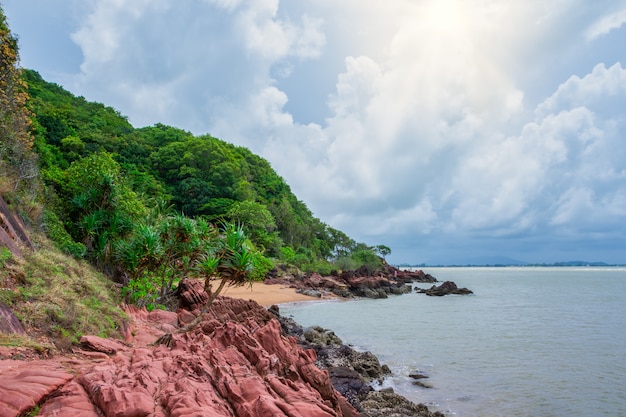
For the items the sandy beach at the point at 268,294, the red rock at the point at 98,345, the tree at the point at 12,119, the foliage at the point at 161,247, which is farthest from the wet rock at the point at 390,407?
the sandy beach at the point at 268,294

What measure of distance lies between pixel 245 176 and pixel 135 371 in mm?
70655

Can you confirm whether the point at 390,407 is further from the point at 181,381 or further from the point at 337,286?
the point at 337,286

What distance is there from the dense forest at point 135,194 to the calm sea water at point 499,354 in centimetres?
772

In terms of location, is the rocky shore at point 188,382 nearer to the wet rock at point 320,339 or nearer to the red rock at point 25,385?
the red rock at point 25,385

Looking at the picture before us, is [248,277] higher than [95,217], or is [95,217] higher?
[95,217]

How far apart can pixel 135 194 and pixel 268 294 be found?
21.0 meters

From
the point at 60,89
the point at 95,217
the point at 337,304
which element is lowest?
the point at 337,304

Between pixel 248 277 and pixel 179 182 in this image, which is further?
pixel 179 182

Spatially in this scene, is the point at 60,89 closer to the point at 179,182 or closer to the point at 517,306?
the point at 179,182

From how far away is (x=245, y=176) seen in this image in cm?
7619

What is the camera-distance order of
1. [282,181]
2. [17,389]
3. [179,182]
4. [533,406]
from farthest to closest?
[282,181]
[179,182]
[533,406]
[17,389]

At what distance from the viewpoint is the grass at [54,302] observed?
30.5 feet

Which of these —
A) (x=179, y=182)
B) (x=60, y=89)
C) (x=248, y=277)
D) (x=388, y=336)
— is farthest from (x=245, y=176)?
(x=248, y=277)

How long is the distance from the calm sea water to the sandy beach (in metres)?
2.59
